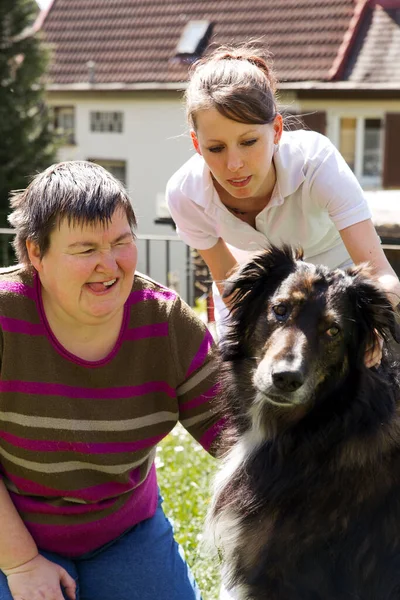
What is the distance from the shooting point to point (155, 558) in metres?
2.64

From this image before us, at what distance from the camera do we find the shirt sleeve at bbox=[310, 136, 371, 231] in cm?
287

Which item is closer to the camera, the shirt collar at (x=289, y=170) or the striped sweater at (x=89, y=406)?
the striped sweater at (x=89, y=406)

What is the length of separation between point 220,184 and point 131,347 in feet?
2.80

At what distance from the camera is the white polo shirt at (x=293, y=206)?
9.60 feet

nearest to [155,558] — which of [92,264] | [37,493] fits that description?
[37,493]

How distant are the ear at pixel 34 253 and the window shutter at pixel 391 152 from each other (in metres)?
15.1

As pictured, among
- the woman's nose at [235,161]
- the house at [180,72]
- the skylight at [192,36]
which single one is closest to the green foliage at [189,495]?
the woman's nose at [235,161]

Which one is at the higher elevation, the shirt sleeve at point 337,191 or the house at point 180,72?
the house at point 180,72

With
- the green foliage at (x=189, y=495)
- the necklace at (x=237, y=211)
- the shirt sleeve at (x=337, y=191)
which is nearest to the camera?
the shirt sleeve at (x=337, y=191)

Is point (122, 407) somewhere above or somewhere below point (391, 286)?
below

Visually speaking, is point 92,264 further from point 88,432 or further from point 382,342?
point 382,342

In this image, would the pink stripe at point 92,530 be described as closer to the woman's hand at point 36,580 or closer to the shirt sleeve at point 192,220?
the woman's hand at point 36,580

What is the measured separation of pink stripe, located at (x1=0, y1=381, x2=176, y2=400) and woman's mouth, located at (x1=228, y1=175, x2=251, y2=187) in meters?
0.82

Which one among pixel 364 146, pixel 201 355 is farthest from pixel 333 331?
pixel 364 146
